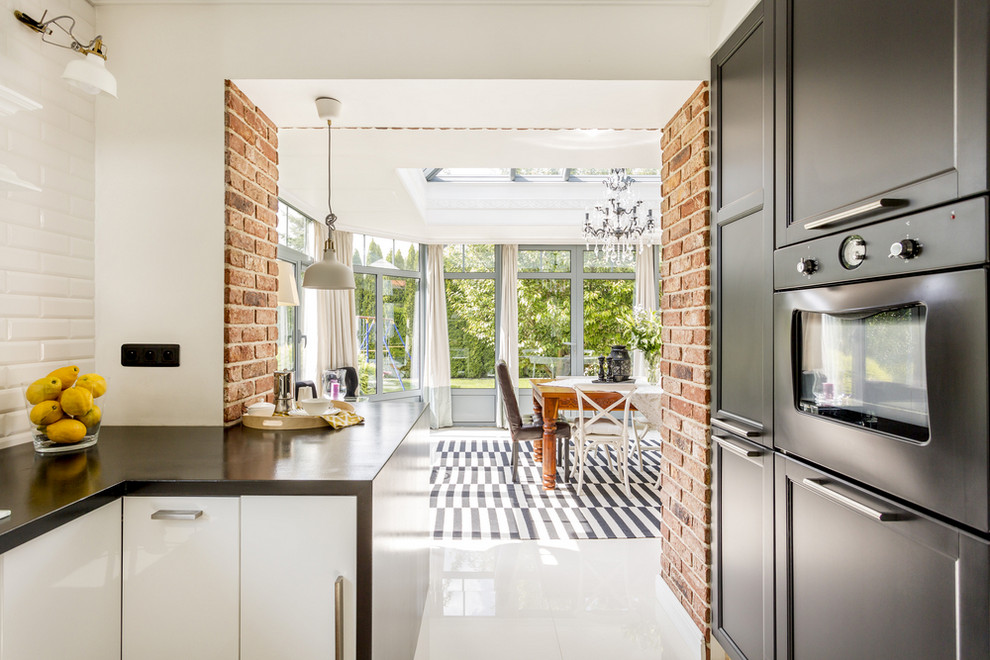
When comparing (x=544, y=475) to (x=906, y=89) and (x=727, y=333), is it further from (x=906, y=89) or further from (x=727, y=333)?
(x=906, y=89)

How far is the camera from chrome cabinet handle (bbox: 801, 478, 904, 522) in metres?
1.04

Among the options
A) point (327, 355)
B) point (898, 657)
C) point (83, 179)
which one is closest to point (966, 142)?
point (898, 657)

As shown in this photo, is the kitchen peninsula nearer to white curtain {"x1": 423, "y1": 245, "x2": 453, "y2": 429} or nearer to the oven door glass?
the oven door glass

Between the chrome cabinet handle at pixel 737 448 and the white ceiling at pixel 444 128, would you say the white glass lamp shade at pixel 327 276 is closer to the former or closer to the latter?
the white ceiling at pixel 444 128

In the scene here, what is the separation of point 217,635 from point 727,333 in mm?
1775

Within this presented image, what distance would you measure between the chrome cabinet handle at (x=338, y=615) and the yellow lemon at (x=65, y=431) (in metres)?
0.99

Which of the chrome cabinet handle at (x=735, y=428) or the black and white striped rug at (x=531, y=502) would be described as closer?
the chrome cabinet handle at (x=735, y=428)

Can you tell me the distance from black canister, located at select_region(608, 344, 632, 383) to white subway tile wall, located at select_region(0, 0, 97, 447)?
359cm

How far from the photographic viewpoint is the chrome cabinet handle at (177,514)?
126 centimetres

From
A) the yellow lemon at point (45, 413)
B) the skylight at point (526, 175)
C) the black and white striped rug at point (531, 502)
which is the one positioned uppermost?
the skylight at point (526, 175)

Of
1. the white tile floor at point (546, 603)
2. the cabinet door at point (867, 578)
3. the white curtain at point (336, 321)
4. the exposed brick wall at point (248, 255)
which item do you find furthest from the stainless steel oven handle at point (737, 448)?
the white curtain at point (336, 321)

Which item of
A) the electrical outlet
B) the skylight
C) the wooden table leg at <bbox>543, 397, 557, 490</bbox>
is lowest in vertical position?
the wooden table leg at <bbox>543, 397, 557, 490</bbox>

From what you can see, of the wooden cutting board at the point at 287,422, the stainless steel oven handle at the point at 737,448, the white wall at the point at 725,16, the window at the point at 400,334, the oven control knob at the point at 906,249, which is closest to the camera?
the oven control knob at the point at 906,249

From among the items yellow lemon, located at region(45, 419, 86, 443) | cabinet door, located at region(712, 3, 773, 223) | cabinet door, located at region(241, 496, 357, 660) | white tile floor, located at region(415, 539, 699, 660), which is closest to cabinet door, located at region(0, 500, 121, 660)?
cabinet door, located at region(241, 496, 357, 660)
